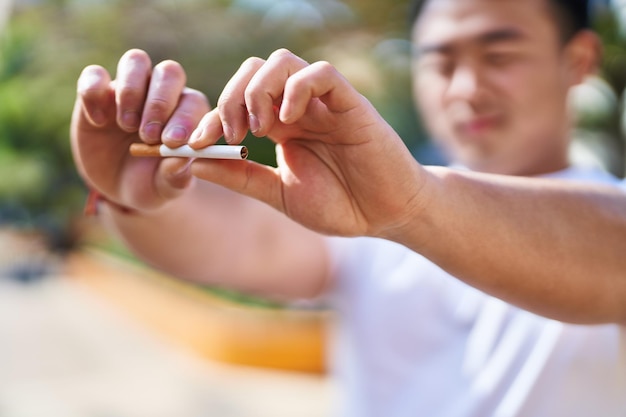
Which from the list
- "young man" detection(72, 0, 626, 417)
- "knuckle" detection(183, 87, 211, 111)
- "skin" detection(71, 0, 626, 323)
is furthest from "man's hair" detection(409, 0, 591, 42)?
"knuckle" detection(183, 87, 211, 111)

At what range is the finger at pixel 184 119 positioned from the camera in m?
0.89

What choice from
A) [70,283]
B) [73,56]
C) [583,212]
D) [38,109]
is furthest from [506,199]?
[38,109]

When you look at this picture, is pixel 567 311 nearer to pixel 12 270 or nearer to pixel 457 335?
pixel 457 335

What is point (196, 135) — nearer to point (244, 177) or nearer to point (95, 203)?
point (244, 177)

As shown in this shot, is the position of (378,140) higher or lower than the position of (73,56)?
higher

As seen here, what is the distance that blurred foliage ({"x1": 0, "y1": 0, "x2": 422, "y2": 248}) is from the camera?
875 cm

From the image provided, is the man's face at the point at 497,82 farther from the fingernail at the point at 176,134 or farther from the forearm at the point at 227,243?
the fingernail at the point at 176,134

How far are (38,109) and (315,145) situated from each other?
12.6 metres

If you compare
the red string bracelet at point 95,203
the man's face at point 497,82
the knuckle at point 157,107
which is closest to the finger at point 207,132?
the knuckle at point 157,107

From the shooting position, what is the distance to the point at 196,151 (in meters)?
0.85

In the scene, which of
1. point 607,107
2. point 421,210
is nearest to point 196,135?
point 421,210

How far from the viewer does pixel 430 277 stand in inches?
56.6

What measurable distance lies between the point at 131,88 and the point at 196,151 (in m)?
0.15

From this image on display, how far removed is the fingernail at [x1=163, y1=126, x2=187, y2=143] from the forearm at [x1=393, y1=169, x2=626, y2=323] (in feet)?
0.94
